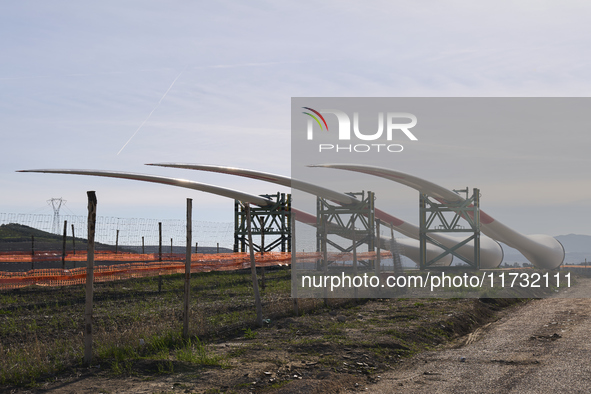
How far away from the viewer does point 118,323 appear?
38.9ft

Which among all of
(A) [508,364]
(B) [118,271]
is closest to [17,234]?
(B) [118,271]

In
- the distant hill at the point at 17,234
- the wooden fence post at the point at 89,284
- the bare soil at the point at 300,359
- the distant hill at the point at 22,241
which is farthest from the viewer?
the distant hill at the point at 17,234

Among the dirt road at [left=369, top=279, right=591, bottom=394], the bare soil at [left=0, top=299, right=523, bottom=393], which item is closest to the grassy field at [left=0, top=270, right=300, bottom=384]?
the bare soil at [left=0, top=299, right=523, bottom=393]

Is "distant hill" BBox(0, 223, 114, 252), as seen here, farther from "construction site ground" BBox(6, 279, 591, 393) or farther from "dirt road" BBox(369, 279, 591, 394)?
"dirt road" BBox(369, 279, 591, 394)

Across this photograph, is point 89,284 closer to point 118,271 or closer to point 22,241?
point 118,271

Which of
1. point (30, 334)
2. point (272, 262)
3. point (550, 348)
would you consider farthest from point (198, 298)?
point (550, 348)

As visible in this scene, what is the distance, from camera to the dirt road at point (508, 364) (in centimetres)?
733

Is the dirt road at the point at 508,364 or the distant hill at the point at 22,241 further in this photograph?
the distant hill at the point at 22,241

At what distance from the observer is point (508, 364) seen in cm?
866

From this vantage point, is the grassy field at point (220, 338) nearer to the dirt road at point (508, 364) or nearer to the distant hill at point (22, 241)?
the dirt road at point (508, 364)

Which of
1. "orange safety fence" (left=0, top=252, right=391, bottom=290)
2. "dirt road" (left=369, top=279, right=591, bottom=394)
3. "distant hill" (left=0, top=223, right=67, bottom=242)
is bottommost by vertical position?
"dirt road" (left=369, top=279, right=591, bottom=394)

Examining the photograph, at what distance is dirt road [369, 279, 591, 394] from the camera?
733cm

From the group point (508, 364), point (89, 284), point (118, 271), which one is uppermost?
point (89, 284)

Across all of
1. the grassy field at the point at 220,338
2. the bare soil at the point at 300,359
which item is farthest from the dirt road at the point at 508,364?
the grassy field at the point at 220,338
